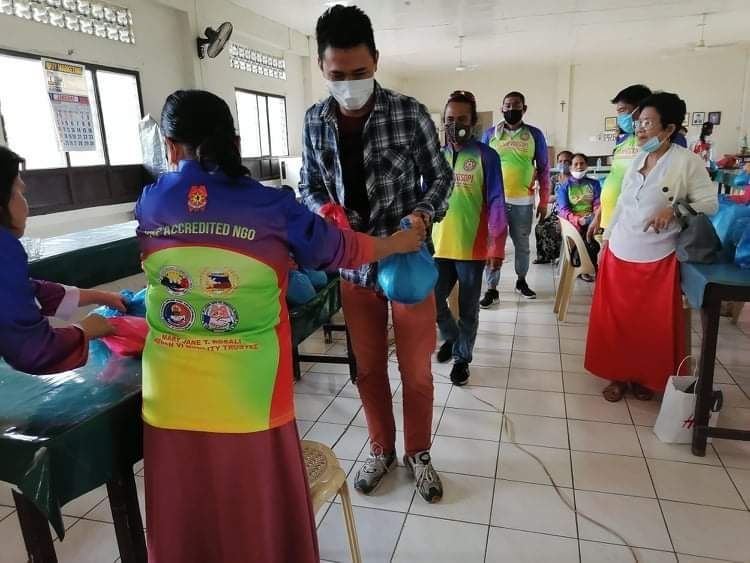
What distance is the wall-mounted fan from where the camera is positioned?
5.76 m

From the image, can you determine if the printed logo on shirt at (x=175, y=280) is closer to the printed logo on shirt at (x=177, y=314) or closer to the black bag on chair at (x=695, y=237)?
the printed logo on shirt at (x=177, y=314)

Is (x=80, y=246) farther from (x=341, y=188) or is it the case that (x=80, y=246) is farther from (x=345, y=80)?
(x=345, y=80)

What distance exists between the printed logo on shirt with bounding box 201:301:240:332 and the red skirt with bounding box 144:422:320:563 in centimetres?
24

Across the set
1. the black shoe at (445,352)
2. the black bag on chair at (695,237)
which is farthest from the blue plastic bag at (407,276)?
the black shoe at (445,352)

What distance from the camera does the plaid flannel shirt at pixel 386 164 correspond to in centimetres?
171

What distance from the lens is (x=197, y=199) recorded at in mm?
1081

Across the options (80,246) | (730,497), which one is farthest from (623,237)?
(80,246)

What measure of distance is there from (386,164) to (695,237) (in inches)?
56.4

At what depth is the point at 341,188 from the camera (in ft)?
5.89

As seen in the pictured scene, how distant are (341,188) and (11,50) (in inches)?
150

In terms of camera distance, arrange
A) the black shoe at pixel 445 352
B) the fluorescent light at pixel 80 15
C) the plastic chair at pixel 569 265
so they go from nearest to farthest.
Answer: the black shoe at pixel 445 352
the plastic chair at pixel 569 265
the fluorescent light at pixel 80 15

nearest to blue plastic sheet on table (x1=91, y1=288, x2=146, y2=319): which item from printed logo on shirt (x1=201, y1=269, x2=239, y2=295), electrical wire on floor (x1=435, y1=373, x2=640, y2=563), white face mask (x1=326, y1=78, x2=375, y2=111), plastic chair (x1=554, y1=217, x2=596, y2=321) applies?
printed logo on shirt (x1=201, y1=269, x2=239, y2=295)

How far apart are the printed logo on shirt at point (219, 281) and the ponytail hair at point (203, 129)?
0.68 ft

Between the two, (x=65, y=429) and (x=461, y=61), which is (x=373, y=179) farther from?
(x=461, y=61)
